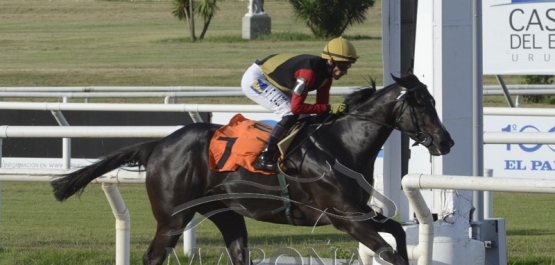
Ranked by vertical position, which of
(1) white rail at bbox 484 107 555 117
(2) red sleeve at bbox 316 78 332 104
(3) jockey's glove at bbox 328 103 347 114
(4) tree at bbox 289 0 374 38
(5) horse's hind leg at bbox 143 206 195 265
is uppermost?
(4) tree at bbox 289 0 374 38

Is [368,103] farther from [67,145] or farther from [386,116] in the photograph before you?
[67,145]

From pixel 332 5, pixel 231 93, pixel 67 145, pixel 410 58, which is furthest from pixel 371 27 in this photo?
pixel 410 58

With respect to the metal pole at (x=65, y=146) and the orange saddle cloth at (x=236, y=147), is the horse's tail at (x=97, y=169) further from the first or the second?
the metal pole at (x=65, y=146)

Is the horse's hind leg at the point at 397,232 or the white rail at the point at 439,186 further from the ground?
the white rail at the point at 439,186

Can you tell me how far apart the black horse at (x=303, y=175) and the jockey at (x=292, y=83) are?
9cm

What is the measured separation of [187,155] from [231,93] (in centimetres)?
559

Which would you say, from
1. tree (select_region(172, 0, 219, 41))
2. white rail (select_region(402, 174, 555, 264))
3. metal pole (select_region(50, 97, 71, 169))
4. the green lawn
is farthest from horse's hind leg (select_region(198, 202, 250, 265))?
tree (select_region(172, 0, 219, 41))

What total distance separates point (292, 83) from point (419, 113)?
683mm

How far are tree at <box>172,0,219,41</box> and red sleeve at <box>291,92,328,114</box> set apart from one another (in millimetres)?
27921

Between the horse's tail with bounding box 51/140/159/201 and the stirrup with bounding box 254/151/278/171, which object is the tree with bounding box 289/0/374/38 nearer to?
the horse's tail with bounding box 51/140/159/201

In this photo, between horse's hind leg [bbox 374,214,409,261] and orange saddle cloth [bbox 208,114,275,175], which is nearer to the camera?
horse's hind leg [bbox 374,214,409,261]

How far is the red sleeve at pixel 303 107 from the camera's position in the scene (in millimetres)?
4664

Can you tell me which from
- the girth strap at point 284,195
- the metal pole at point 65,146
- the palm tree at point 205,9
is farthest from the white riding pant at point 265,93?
the palm tree at point 205,9

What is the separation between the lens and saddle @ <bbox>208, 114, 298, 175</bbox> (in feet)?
15.3
